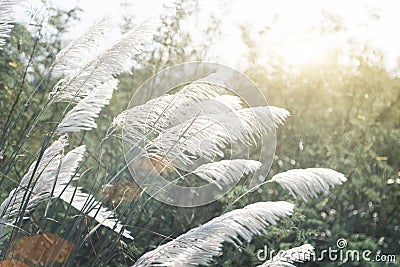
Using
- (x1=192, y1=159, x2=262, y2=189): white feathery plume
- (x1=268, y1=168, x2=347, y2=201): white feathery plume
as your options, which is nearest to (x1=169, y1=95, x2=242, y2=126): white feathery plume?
(x1=192, y1=159, x2=262, y2=189): white feathery plume

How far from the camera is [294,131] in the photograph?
5.14 meters

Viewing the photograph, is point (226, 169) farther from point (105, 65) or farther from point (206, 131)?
point (105, 65)

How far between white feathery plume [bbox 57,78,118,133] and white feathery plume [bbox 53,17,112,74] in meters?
0.13

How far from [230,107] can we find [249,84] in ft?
7.66

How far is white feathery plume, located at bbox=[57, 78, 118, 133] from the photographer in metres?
2.70

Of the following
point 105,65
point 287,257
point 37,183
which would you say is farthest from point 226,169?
point 37,183

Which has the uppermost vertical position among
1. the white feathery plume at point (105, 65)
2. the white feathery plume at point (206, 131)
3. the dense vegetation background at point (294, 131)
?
the white feathery plume at point (105, 65)

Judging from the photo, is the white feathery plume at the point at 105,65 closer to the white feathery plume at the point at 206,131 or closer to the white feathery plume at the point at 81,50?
the white feathery plume at the point at 81,50

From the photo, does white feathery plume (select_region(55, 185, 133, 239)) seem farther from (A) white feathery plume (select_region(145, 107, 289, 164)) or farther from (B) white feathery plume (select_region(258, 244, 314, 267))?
(B) white feathery plume (select_region(258, 244, 314, 267))

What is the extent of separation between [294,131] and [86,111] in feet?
8.64

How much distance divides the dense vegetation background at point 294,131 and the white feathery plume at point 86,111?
1271 mm

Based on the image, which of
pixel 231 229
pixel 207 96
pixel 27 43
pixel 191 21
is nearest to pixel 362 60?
pixel 191 21

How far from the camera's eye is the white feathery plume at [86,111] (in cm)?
270

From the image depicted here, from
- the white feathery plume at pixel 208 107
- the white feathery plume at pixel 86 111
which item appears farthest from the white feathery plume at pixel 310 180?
the white feathery plume at pixel 86 111
